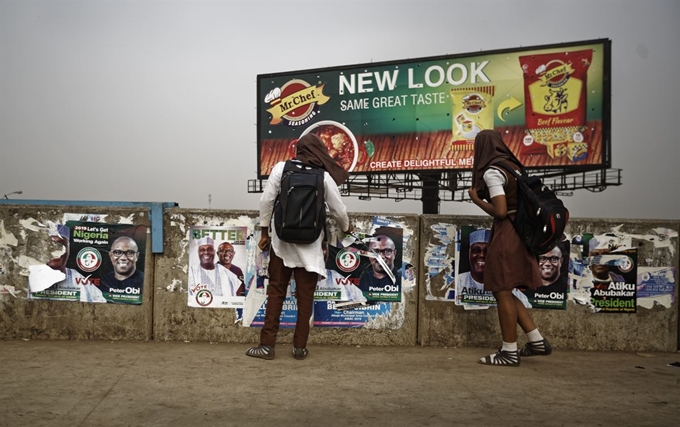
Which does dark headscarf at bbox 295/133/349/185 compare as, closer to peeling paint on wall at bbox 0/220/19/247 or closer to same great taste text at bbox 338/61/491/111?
peeling paint on wall at bbox 0/220/19/247

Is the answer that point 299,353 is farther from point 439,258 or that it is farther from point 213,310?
point 439,258

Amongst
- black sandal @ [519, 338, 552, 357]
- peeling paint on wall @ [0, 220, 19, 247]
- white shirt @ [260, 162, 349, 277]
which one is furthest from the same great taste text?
peeling paint on wall @ [0, 220, 19, 247]

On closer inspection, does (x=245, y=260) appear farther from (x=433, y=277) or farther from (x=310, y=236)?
(x=433, y=277)

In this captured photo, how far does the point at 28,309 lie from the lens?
452 cm

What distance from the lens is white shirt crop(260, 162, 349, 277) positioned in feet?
13.0

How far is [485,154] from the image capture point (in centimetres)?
391

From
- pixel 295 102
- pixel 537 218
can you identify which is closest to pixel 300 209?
pixel 537 218

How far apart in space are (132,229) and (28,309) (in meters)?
1.08

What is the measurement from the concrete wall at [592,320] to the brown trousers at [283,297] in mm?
1041

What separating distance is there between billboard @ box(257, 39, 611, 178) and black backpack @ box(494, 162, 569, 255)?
14.2 m

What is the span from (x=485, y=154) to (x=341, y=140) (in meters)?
15.6

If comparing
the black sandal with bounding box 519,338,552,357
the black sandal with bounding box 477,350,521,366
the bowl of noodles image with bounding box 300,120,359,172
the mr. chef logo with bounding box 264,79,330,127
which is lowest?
the black sandal with bounding box 477,350,521,366

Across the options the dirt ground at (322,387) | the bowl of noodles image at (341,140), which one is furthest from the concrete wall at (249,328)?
the bowl of noodles image at (341,140)

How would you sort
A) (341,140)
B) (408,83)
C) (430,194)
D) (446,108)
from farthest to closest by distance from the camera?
(430,194)
(341,140)
(408,83)
(446,108)
